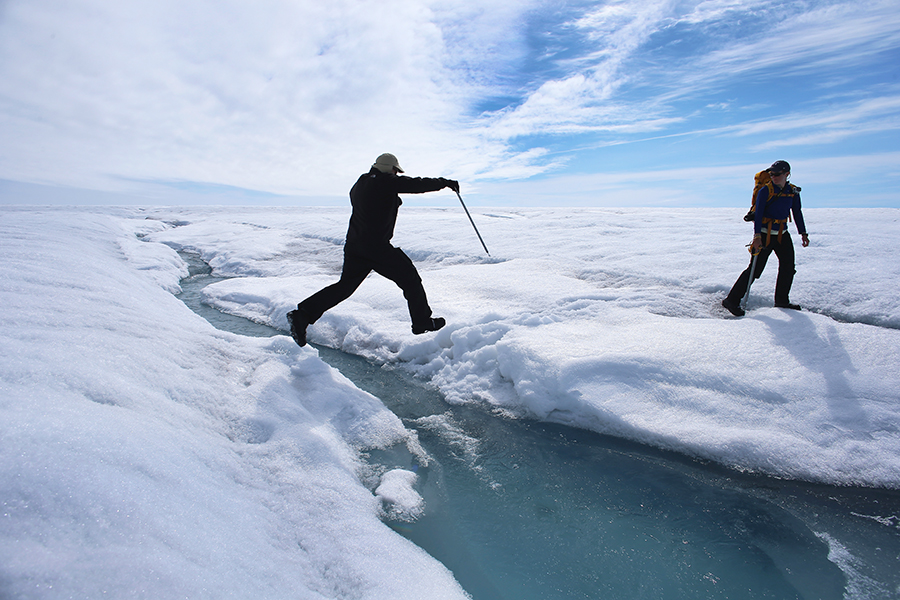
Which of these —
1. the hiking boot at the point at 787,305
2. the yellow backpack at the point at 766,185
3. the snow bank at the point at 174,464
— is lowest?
the snow bank at the point at 174,464

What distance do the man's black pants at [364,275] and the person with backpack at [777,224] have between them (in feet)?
11.6

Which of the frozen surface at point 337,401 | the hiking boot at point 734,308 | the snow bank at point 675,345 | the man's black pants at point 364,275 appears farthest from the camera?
the hiking boot at point 734,308

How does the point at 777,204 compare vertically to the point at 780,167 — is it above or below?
below

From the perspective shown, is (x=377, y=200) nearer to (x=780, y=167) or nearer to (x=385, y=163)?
(x=385, y=163)

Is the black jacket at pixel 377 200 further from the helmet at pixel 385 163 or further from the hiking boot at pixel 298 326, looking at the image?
the hiking boot at pixel 298 326

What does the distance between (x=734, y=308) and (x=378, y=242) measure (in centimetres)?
390

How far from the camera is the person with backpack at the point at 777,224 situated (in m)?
4.53

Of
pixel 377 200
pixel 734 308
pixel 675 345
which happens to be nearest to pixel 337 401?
pixel 377 200

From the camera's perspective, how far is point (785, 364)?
3520 mm

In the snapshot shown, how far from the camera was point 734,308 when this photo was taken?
4770 mm

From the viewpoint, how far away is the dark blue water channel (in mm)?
2066

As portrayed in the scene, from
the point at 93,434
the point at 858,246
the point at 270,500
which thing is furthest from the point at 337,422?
the point at 858,246

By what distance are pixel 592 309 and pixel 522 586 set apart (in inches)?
135

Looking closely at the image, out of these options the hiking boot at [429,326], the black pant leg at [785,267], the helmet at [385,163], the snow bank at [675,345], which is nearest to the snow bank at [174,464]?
the hiking boot at [429,326]
